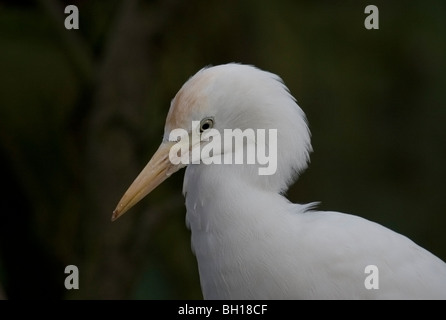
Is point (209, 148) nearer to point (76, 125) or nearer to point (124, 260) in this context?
point (124, 260)

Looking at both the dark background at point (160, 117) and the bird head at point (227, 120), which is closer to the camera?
the bird head at point (227, 120)

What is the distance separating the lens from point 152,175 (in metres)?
2.39

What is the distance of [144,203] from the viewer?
403 cm

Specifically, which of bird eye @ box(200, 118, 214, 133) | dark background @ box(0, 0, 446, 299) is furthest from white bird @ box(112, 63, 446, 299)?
dark background @ box(0, 0, 446, 299)

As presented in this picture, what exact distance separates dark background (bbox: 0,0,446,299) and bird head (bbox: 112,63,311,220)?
139 cm

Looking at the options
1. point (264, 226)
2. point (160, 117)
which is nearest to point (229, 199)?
point (264, 226)

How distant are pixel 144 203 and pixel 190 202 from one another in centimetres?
165

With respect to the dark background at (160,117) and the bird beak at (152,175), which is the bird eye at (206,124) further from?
the dark background at (160,117)

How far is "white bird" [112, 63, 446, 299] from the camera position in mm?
2309

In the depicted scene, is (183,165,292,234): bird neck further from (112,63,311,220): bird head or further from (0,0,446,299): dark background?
(0,0,446,299): dark background

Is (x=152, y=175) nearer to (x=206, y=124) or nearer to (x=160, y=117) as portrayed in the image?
(x=206, y=124)

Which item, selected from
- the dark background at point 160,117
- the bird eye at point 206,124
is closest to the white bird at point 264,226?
the bird eye at point 206,124

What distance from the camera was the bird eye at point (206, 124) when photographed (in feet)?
7.64
